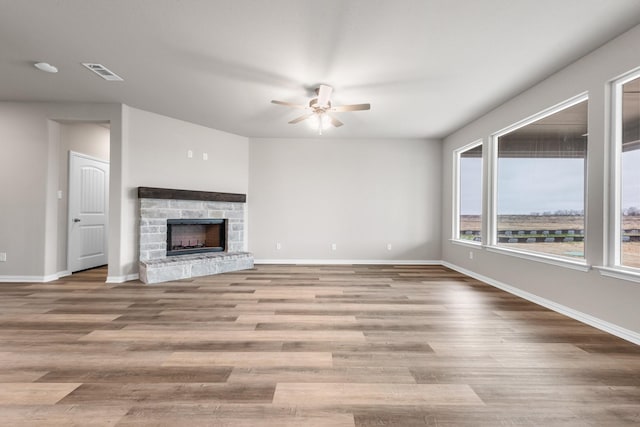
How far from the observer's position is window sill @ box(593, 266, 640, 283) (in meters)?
2.38

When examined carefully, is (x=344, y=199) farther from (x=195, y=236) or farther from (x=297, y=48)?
→ (x=297, y=48)

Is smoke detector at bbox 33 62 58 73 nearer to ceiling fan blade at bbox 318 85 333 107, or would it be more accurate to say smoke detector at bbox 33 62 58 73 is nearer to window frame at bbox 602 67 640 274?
ceiling fan blade at bbox 318 85 333 107

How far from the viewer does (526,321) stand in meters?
2.88

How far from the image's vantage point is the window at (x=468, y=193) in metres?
4.95

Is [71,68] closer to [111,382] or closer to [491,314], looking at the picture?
[111,382]

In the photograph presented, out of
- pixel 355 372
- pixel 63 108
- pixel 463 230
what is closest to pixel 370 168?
pixel 463 230

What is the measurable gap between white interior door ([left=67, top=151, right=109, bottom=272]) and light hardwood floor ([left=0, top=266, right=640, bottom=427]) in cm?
151

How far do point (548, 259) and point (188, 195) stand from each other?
510cm

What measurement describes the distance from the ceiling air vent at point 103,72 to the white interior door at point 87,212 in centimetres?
221

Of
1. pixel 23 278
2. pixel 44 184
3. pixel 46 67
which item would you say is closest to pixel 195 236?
pixel 44 184

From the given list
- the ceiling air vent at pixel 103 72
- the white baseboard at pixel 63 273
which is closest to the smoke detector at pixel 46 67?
the ceiling air vent at pixel 103 72

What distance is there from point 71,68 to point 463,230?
20.0 ft

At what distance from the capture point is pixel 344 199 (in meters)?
6.12

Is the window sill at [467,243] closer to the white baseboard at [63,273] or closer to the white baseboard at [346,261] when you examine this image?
the white baseboard at [346,261]
